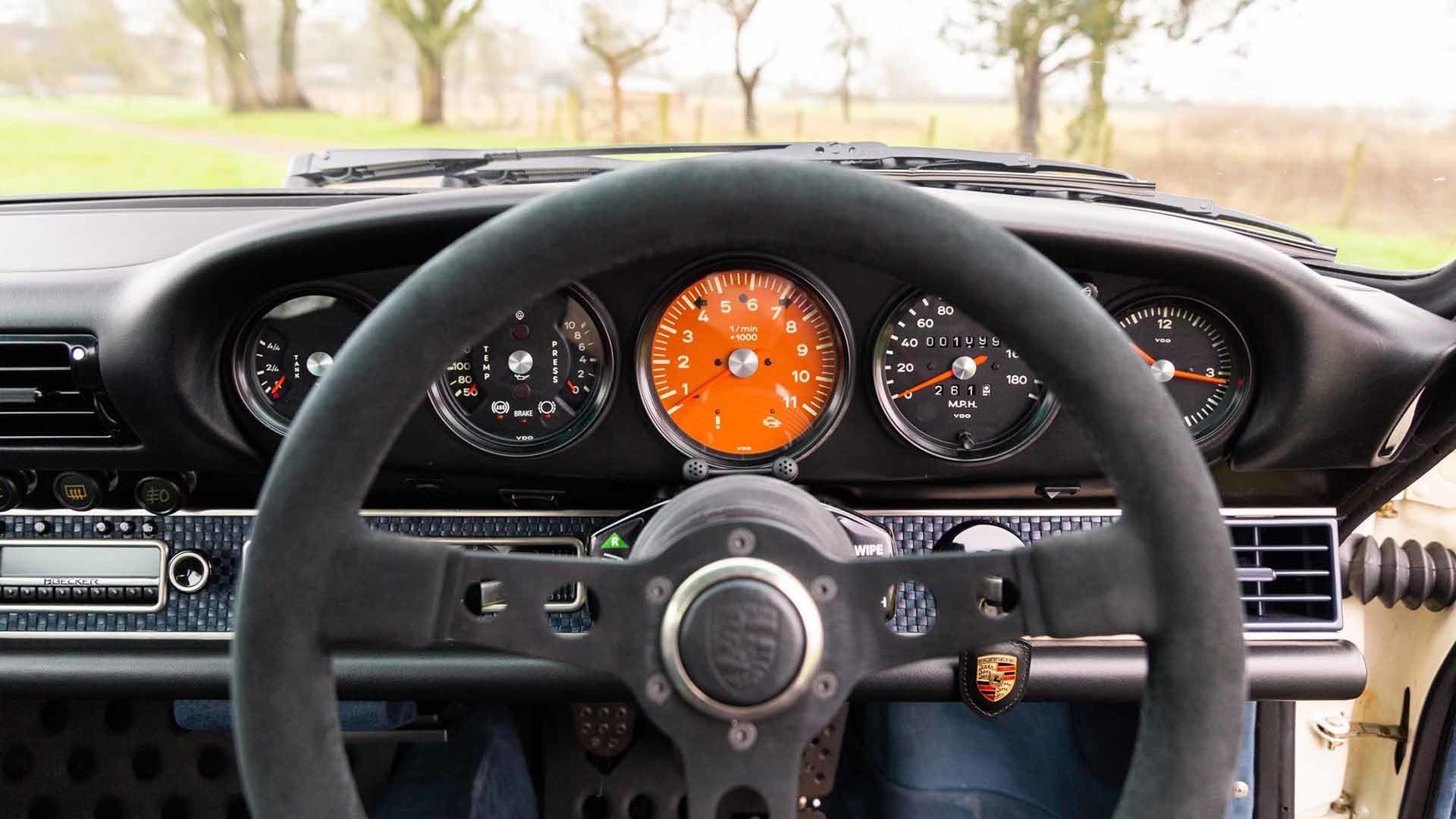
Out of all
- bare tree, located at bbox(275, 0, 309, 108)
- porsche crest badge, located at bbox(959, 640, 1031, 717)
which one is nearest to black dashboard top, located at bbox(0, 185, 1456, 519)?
porsche crest badge, located at bbox(959, 640, 1031, 717)

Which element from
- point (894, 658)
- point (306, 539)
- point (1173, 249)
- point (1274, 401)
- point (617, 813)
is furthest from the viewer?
point (617, 813)

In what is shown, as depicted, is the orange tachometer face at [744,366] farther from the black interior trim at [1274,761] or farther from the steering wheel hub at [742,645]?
the black interior trim at [1274,761]

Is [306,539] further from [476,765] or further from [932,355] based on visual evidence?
[476,765]

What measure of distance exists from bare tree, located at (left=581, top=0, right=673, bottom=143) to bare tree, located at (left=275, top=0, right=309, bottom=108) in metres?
0.78

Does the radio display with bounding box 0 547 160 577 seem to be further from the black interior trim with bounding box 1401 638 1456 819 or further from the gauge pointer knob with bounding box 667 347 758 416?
the black interior trim with bounding box 1401 638 1456 819

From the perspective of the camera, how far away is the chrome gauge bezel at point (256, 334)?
2.07 m

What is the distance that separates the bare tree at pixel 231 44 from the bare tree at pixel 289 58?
8cm

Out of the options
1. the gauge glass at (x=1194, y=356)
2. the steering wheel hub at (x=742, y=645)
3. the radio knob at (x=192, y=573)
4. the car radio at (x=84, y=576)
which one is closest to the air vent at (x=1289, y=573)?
the gauge glass at (x=1194, y=356)

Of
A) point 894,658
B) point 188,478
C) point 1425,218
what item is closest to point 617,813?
point 188,478

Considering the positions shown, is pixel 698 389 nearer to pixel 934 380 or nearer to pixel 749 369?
pixel 749 369

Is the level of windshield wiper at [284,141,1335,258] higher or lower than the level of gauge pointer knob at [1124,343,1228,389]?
higher

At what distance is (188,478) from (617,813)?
1.27 metres

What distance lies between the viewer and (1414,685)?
8.68ft

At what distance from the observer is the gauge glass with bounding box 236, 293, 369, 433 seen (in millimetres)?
2104
